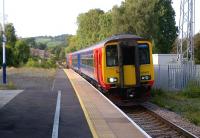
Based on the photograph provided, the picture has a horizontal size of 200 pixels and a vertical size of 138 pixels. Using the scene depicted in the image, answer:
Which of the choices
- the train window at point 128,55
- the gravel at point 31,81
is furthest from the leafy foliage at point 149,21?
the train window at point 128,55

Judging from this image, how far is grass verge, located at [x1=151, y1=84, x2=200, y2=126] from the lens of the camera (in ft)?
58.5

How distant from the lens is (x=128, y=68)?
20234 millimetres

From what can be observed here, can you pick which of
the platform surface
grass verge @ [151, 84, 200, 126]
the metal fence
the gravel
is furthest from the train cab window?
the metal fence

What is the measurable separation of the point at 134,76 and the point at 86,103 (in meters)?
2.66

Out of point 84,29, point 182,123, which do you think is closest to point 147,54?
point 182,123

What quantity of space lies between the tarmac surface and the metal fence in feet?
34.6

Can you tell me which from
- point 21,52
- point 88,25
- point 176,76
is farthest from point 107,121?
point 88,25

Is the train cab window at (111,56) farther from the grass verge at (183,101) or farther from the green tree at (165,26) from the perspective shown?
the green tree at (165,26)

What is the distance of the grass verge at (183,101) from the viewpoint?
58.5ft

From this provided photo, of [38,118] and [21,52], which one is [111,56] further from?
[21,52]

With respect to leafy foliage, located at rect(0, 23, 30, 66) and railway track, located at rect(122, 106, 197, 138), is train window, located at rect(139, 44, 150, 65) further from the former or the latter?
leafy foliage, located at rect(0, 23, 30, 66)

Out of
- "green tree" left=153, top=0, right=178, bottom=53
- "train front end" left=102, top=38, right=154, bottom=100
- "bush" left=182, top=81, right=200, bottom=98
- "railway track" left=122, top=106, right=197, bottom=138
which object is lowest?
"railway track" left=122, top=106, right=197, bottom=138

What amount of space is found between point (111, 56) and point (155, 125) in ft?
18.0

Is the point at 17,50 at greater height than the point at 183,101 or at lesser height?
greater
